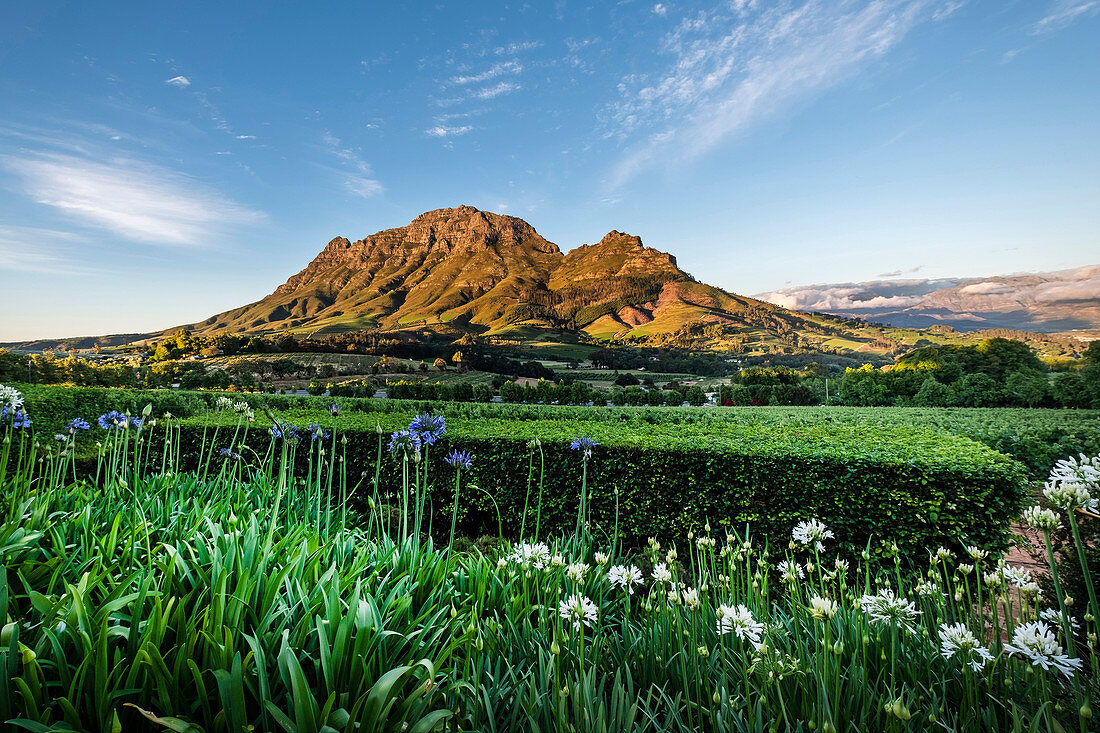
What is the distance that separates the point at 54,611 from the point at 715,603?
3.19 m

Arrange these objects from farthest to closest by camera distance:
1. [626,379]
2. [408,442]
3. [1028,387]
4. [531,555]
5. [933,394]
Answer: [626,379] → [933,394] → [1028,387] → [408,442] → [531,555]

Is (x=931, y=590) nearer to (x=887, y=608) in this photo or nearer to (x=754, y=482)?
(x=887, y=608)

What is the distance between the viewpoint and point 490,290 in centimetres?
8169

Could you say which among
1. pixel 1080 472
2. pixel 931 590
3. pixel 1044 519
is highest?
pixel 1080 472

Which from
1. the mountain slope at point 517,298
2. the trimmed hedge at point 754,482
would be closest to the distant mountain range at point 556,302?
the mountain slope at point 517,298

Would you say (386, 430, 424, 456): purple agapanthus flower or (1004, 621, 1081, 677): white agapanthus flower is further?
(386, 430, 424, 456): purple agapanthus flower

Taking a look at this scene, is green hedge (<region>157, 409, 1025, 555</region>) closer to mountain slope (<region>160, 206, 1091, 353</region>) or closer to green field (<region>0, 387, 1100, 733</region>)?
green field (<region>0, 387, 1100, 733</region>)

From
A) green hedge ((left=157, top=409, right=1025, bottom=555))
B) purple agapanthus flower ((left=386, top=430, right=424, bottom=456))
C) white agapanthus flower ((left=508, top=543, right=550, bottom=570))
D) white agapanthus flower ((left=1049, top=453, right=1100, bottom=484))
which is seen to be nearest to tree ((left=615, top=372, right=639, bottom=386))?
green hedge ((left=157, top=409, right=1025, bottom=555))

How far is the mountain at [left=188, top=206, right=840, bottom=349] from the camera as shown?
217 ft

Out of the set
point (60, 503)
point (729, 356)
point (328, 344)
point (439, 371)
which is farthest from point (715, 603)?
point (729, 356)

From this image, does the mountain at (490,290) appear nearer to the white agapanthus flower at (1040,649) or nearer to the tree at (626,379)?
the tree at (626,379)

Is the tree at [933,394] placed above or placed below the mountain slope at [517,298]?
below

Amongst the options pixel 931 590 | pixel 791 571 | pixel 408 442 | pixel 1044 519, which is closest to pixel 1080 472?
pixel 1044 519

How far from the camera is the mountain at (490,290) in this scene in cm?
6625
